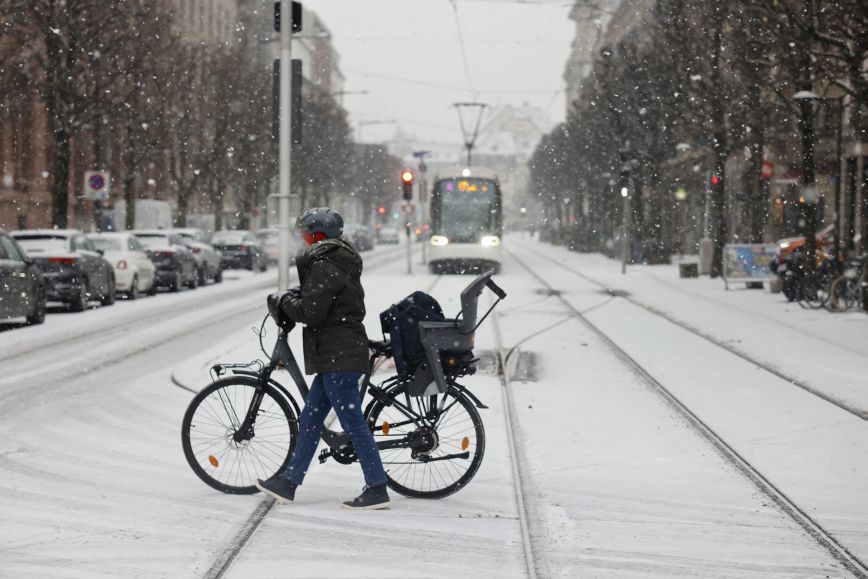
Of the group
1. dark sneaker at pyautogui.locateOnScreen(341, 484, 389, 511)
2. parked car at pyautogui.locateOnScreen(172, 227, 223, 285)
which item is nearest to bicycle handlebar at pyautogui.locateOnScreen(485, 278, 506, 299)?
dark sneaker at pyautogui.locateOnScreen(341, 484, 389, 511)

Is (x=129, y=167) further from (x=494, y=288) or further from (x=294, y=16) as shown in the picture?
(x=494, y=288)

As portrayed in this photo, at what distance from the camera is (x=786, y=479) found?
8234 millimetres

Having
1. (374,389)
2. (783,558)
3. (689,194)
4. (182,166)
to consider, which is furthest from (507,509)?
(689,194)

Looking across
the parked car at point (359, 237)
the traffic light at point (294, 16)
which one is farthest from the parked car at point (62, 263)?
the parked car at point (359, 237)

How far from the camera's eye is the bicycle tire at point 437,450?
7.55 m

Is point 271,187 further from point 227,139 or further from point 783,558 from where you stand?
point 783,558

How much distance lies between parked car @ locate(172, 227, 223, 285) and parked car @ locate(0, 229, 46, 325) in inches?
581

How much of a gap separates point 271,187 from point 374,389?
69.9 m

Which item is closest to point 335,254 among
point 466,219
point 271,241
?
point 466,219

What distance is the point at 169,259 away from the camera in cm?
3369

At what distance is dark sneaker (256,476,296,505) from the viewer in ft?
24.1

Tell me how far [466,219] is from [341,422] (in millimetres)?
34343

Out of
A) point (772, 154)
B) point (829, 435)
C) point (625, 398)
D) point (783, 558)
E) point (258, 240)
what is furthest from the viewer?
point (258, 240)

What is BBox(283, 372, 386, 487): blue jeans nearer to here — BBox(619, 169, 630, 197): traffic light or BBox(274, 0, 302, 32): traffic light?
BBox(274, 0, 302, 32): traffic light
